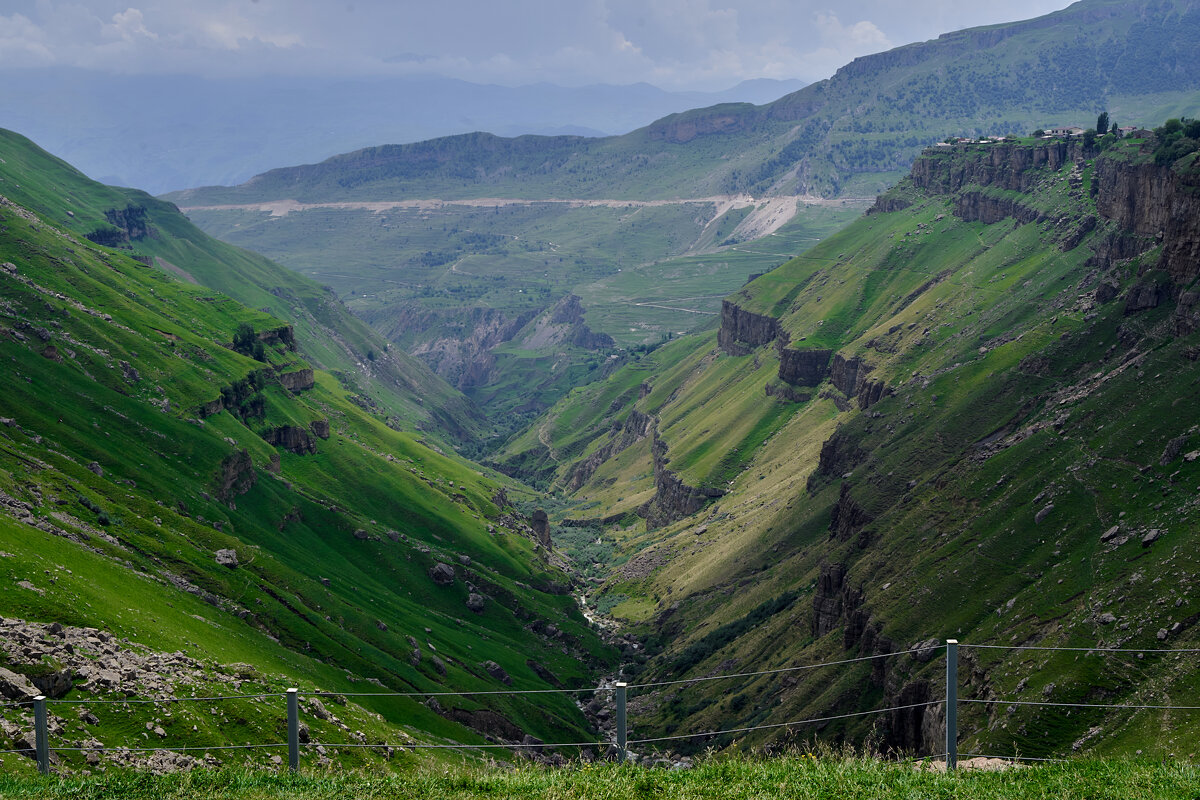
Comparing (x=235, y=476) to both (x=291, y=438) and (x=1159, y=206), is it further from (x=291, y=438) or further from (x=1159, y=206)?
(x=1159, y=206)

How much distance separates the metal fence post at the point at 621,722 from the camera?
27938 millimetres

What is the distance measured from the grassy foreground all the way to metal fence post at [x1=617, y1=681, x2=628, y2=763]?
0.50 metres

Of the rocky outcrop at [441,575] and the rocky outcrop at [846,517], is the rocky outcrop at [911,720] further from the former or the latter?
the rocky outcrop at [441,575]

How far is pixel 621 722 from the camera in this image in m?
29.1

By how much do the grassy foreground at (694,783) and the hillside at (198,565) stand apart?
2731cm

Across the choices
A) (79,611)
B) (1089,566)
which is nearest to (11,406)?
(79,611)

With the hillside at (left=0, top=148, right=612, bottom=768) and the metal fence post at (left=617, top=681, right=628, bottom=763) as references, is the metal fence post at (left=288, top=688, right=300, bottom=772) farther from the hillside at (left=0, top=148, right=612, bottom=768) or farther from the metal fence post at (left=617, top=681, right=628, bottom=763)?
the hillside at (left=0, top=148, right=612, bottom=768)

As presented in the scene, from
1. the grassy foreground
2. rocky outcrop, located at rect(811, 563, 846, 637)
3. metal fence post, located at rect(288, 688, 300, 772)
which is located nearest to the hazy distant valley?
rocky outcrop, located at rect(811, 563, 846, 637)

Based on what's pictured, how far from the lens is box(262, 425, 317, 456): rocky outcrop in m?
191

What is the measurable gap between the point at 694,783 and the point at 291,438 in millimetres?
178171

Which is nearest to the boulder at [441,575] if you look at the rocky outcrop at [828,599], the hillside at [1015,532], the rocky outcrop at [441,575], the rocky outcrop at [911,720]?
the rocky outcrop at [441,575]

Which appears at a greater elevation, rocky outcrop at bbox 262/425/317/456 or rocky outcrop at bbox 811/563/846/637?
rocky outcrop at bbox 262/425/317/456

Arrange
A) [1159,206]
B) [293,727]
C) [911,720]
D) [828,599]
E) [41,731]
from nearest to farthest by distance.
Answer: [41,731] < [293,727] < [911,720] < [828,599] < [1159,206]

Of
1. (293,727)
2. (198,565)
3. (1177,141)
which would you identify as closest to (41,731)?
(293,727)
